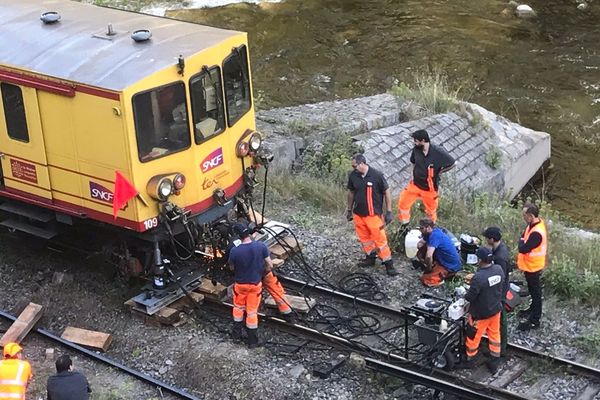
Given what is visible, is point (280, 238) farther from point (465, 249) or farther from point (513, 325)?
point (513, 325)

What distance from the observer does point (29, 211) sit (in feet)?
35.8

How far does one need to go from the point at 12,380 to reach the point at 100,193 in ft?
8.28


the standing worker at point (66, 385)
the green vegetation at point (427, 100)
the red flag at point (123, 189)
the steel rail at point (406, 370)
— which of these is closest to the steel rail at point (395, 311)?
the steel rail at point (406, 370)

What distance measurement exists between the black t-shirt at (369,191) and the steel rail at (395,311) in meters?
1.02

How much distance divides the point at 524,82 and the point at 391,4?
6061 mm

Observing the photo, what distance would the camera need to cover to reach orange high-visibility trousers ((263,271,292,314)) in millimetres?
9938

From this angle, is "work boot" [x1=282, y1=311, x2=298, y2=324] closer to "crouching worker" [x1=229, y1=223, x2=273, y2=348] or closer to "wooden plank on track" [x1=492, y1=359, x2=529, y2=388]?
"crouching worker" [x1=229, y1=223, x2=273, y2=348]

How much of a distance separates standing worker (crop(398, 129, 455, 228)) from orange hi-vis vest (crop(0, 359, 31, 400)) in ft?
17.8

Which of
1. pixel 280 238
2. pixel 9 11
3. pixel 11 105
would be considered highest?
pixel 9 11

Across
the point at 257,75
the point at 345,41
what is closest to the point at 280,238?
the point at 257,75

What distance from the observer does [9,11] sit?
37.6 ft

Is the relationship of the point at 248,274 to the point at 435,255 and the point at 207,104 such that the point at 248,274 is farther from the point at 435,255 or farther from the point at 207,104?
the point at 435,255

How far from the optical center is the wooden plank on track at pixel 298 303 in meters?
10.3

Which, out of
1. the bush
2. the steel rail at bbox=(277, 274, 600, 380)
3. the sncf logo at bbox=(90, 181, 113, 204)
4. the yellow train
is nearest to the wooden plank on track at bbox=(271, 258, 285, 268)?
the steel rail at bbox=(277, 274, 600, 380)
